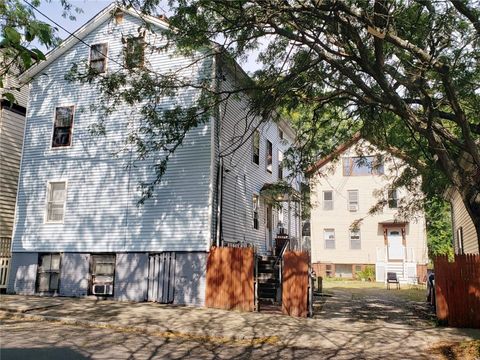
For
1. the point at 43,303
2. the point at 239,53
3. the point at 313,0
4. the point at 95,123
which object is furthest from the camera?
the point at 95,123

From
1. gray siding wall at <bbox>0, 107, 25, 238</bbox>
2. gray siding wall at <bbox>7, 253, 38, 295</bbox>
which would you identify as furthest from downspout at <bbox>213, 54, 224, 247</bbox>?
gray siding wall at <bbox>0, 107, 25, 238</bbox>

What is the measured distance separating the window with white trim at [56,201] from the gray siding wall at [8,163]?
263 centimetres

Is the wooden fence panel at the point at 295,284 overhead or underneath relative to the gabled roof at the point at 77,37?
underneath

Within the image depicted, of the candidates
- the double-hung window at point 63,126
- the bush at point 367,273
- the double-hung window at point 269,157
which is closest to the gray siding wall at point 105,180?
the double-hung window at point 63,126

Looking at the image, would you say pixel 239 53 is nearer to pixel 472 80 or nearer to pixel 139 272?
pixel 472 80

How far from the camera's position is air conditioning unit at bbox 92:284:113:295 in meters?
16.1

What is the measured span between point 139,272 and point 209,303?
2.94 meters

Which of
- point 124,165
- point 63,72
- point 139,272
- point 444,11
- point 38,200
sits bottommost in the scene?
point 139,272

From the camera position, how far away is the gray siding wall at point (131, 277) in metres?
15.7

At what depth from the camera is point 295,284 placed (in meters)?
13.4

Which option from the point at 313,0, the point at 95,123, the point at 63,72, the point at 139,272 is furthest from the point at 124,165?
the point at 313,0

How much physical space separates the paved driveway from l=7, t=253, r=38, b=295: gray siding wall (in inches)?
94.8

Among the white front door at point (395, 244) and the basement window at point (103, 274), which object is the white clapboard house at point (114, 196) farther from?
the white front door at point (395, 244)

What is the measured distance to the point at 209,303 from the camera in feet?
48.0
